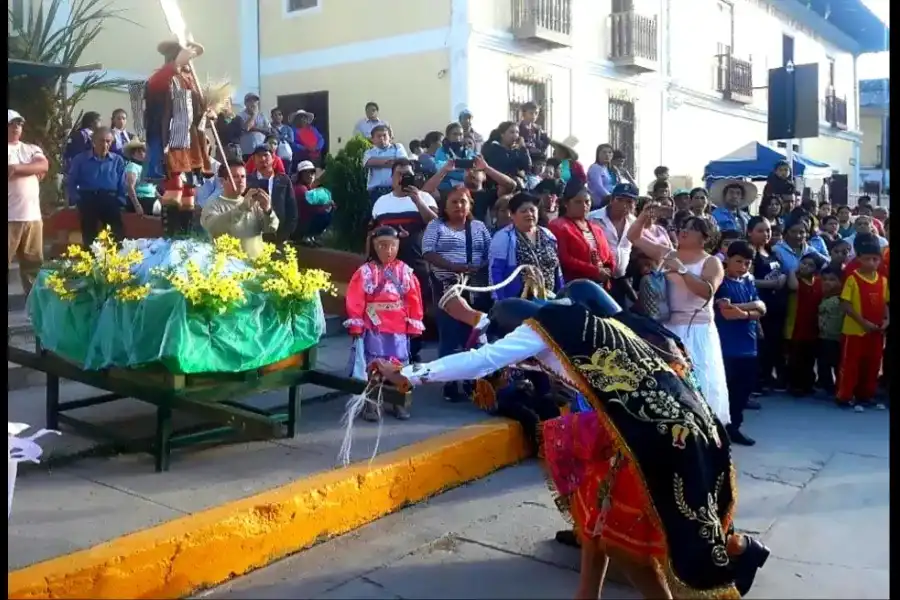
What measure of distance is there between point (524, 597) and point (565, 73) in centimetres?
1066

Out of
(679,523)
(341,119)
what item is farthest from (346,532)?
(341,119)

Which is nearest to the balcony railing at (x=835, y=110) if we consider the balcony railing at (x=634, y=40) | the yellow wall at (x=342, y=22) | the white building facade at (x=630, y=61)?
the white building facade at (x=630, y=61)

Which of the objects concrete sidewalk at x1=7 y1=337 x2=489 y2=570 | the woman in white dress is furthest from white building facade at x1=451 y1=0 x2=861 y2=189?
concrete sidewalk at x1=7 y1=337 x2=489 y2=570

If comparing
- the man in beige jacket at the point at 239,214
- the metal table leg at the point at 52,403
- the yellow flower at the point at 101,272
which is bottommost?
the metal table leg at the point at 52,403

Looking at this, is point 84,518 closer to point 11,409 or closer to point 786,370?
point 11,409

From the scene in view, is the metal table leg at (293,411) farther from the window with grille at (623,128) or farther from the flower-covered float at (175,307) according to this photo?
the window with grille at (623,128)

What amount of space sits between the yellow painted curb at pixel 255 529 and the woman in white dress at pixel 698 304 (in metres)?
1.34

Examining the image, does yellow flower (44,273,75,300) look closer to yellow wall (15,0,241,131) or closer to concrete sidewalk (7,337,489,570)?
concrete sidewalk (7,337,489,570)

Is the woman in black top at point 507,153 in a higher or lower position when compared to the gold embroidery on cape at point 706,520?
higher

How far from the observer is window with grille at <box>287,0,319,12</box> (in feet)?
44.7

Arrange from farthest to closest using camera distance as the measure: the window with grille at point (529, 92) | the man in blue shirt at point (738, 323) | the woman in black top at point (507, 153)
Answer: the window with grille at point (529, 92)
the woman in black top at point (507, 153)
the man in blue shirt at point (738, 323)

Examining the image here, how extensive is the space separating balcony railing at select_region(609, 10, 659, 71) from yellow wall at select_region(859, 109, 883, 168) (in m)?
9.01

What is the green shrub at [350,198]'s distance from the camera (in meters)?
9.27

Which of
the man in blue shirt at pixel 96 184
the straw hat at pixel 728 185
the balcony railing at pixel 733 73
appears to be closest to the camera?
the man in blue shirt at pixel 96 184
